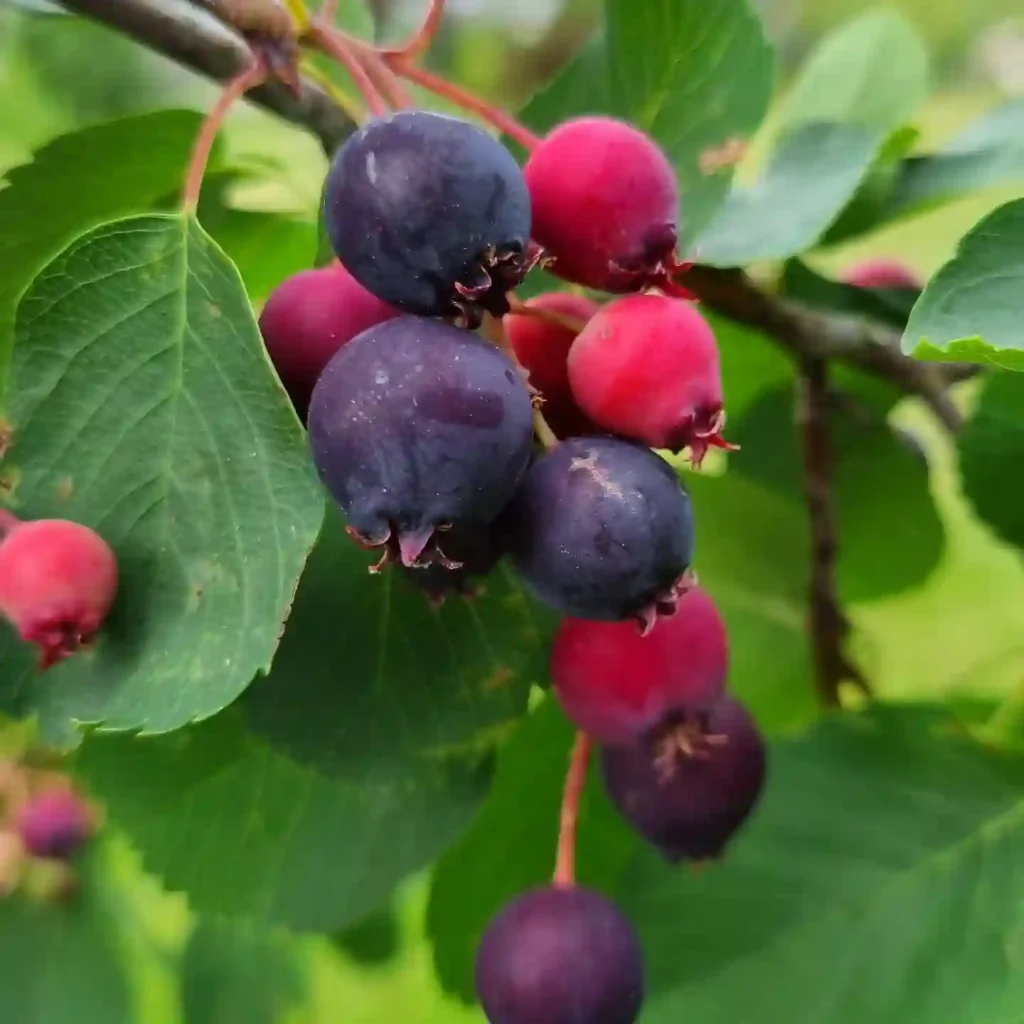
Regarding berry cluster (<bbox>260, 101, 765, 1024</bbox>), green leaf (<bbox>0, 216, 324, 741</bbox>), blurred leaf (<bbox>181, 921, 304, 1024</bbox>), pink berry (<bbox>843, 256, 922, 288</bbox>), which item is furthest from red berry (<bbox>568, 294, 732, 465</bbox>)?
blurred leaf (<bbox>181, 921, 304, 1024</bbox>)

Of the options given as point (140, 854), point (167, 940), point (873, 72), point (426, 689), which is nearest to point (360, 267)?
point (426, 689)

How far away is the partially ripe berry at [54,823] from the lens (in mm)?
1265

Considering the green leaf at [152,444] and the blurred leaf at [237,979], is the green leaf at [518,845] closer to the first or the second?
the green leaf at [152,444]

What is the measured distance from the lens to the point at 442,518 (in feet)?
1.10

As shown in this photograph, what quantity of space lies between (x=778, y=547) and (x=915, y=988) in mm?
351

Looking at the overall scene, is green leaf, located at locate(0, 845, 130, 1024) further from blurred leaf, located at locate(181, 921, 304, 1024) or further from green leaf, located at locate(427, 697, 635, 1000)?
green leaf, located at locate(427, 697, 635, 1000)

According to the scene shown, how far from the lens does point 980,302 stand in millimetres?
410

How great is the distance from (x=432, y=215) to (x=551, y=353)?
0.10 metres

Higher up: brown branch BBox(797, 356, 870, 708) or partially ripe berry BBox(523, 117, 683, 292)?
partially ripe berry BBox(523, 117, 683, 292)

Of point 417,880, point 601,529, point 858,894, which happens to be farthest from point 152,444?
point 417,880

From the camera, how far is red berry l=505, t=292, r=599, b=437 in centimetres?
43

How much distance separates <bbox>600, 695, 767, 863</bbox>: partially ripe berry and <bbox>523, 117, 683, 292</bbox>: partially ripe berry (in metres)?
0.20

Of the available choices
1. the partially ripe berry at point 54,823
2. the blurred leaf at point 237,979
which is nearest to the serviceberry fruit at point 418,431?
the blurred leaf at point 237,979

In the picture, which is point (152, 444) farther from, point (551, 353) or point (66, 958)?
point (66, 958)
